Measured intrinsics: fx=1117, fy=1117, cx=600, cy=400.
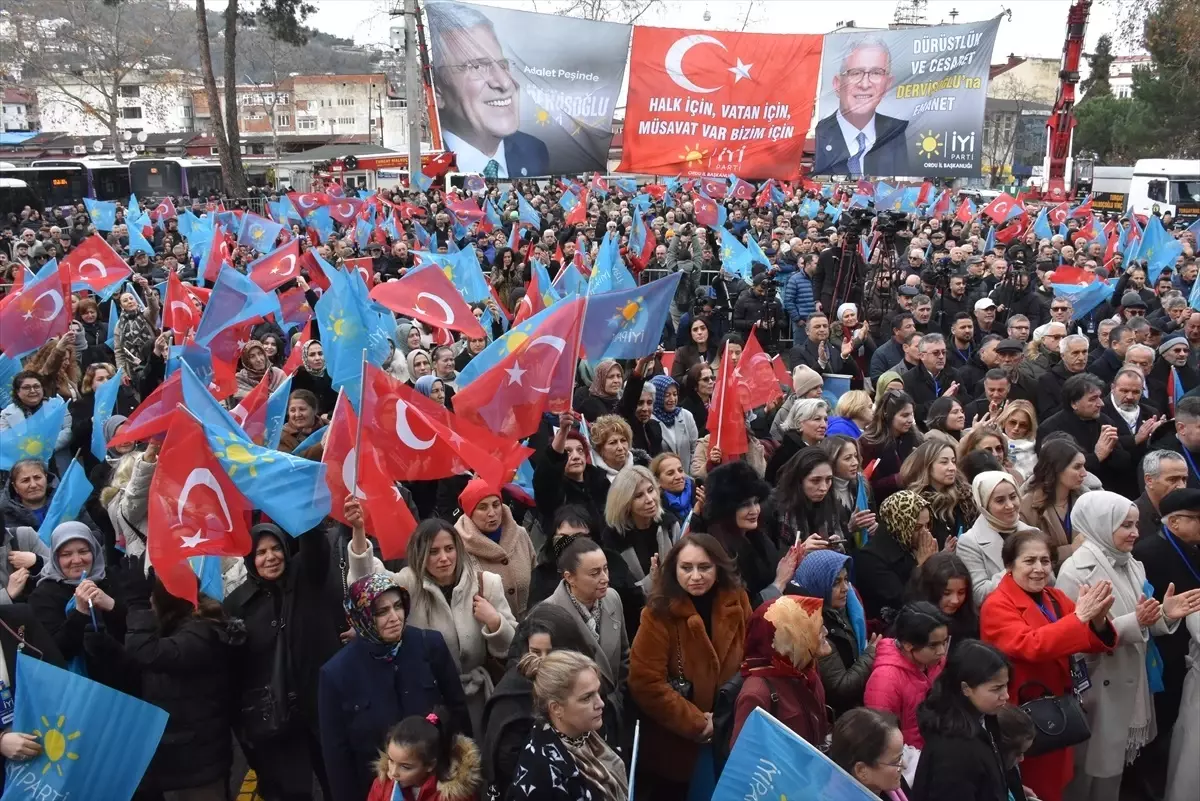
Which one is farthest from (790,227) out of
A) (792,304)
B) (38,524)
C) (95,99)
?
(95,99)

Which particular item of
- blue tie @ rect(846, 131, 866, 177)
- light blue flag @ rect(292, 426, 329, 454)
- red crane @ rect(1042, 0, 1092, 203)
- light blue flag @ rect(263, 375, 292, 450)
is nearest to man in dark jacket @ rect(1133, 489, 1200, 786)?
light blue flag @ rect(292, 426, 329, 454)

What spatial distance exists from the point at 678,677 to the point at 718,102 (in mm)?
16105

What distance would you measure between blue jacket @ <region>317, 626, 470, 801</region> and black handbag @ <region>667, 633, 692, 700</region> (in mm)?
706

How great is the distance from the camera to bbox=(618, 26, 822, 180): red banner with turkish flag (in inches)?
724

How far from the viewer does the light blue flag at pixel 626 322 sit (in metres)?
7.23

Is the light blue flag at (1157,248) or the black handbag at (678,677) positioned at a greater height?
the light blue flag at (1157,248)

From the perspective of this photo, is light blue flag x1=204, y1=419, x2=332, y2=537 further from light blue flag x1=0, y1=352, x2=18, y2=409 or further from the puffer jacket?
light blue flag x1=0, y1=352, x2=18, y2=409

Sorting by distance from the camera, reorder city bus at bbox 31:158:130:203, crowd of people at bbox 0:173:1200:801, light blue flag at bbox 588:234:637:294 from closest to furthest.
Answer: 1. crowd of people at bbox 0:173:1200:801
2. light blue flag at bbox 588:234:637:294
3. city bus at bbox 31:158:130:203

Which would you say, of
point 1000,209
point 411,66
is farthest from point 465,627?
point 411,66

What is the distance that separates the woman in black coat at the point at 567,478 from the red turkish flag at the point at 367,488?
2.30 ft

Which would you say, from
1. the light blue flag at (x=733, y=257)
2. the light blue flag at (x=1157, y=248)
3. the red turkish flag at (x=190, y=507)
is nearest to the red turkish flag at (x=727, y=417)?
the red turkish flag at (x=190, y=507)

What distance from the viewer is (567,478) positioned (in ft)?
17.0

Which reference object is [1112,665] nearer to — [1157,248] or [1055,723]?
[1055,723]

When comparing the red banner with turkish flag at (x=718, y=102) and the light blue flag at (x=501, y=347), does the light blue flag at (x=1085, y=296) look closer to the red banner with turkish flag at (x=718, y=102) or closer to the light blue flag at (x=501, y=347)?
the light blue flag at (x=501, y=347)
